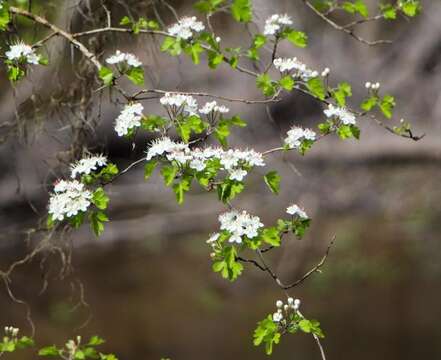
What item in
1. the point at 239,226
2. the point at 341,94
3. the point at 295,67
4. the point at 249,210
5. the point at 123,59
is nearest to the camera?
the point at 239,226

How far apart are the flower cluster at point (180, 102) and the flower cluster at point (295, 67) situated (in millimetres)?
348

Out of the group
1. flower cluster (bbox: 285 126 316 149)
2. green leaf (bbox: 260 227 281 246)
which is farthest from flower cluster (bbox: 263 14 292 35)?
A: green leaf (bbox: 260 227 281 246)

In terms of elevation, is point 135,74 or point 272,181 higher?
point 135,74

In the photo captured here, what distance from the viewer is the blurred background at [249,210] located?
221 inches

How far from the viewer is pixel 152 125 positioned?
2.67m

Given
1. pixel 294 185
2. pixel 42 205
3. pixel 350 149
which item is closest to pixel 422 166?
pixel 350 149

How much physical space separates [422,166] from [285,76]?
6.08m

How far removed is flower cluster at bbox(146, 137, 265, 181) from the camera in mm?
2441

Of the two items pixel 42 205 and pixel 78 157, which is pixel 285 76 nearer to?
pixel 78 157

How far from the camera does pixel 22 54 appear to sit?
278cm

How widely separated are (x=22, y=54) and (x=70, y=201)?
0.61m

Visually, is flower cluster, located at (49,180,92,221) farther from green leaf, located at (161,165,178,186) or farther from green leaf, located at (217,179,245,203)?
green leaf, located at (217,179,245,203)

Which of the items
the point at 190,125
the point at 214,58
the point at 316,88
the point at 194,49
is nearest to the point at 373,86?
the point at 316,88

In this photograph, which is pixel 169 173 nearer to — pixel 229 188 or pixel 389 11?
pixel 229 188
